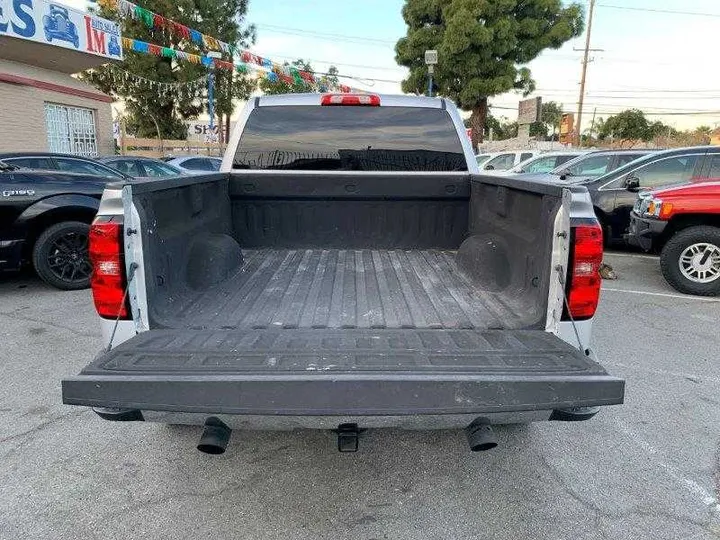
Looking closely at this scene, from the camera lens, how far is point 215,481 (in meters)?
2.66

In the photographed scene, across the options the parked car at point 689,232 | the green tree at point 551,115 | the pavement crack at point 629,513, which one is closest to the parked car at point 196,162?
the parked car at point 689,232

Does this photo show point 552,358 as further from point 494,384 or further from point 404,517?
point 404,517

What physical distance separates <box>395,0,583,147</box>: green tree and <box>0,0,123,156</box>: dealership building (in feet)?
53.7

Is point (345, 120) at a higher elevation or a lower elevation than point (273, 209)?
higher

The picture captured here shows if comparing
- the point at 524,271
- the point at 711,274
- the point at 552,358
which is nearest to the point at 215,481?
the point at 552,358

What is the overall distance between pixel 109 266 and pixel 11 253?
181 inches

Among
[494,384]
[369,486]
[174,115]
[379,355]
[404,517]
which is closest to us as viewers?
[494,384]

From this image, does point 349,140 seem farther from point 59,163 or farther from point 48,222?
point 59,163

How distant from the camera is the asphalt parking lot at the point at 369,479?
234 cm

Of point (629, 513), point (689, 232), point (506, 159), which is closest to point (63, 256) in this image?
point (629, 513)

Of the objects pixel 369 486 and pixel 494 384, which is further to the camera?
pixel 369 486

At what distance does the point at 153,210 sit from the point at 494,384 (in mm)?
1835

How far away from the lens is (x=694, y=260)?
20.9ft

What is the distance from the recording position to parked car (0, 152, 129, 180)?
23.5 ft
